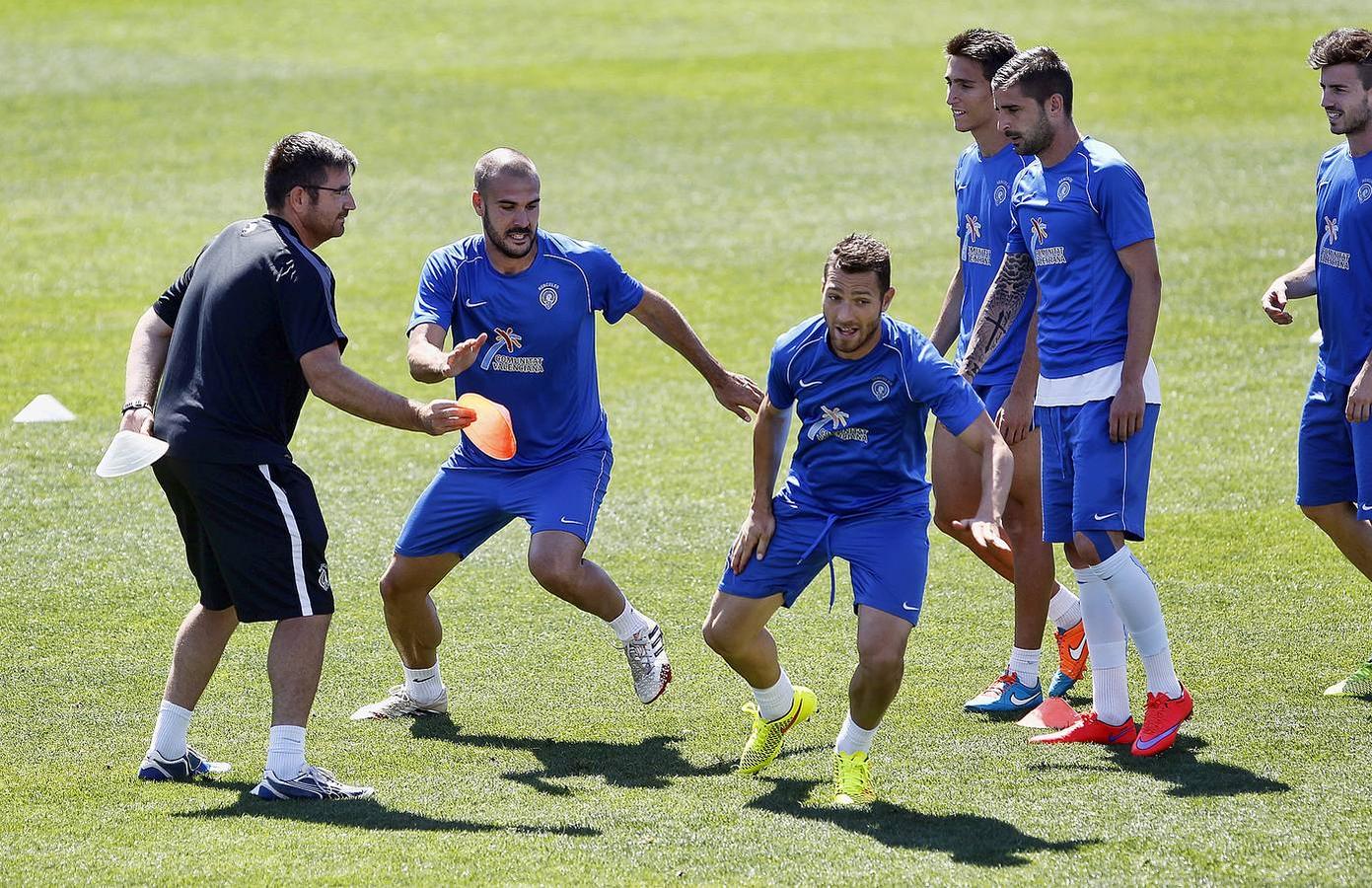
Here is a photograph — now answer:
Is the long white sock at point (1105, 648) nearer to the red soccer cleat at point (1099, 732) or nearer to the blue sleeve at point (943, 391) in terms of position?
the red soccer cleat at point (1099, 732)

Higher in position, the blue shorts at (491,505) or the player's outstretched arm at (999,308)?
the player's outstretched arm at (999,308)

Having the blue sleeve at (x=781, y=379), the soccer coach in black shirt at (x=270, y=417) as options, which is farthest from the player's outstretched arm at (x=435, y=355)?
the blue sleeve at (x=781, y=379)

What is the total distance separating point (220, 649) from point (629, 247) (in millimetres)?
10817

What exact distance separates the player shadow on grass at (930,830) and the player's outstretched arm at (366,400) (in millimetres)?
1680

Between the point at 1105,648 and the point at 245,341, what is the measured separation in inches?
132

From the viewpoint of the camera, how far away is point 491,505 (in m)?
6.80

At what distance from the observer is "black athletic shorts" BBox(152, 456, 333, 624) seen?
5902 millimetres

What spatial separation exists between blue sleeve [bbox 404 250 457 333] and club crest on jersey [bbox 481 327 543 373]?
196mm

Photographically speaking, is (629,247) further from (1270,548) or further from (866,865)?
(866,865)

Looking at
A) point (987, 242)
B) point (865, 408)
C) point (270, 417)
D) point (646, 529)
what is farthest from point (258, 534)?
point (646, 529)

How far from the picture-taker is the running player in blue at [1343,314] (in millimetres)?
6535

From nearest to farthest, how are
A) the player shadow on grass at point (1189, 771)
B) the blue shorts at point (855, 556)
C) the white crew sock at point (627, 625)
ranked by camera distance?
the player shadow on grass at point (1189, 771)
the blue shorts at point (855, 556)
the white crew sock at point (627, 625)

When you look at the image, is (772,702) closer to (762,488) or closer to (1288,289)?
(762,488)

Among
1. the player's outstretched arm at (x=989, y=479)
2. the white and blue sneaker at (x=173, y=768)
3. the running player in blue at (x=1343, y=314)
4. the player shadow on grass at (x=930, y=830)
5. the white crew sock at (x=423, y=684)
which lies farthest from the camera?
the white crew sock at (x=423, y=684)
